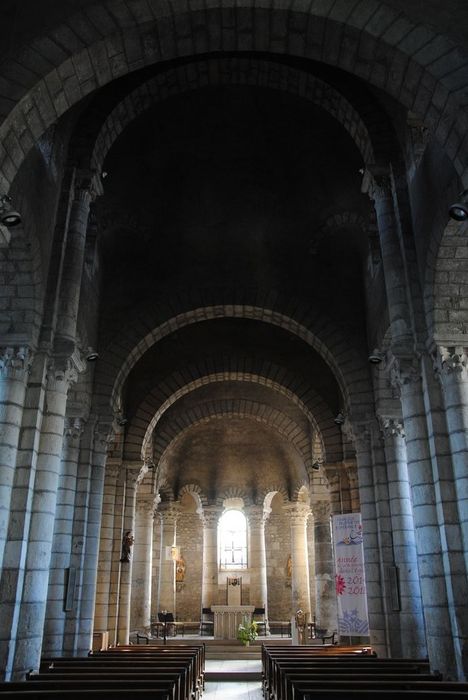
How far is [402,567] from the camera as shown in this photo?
1337 centimetres

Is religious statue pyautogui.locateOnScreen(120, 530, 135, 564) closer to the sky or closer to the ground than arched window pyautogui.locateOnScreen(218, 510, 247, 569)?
closer to the ground

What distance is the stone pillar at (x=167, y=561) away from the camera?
96.9 feet

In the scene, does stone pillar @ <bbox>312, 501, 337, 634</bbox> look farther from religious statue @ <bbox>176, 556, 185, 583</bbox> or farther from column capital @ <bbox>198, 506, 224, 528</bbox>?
religious statue @ <bbox>176, 556, 185, 583</bbox>

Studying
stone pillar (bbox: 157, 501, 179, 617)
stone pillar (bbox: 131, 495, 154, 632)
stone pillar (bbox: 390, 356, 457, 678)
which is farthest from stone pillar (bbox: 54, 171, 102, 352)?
stone pillar (bbox: 157, 501, 179, 617)

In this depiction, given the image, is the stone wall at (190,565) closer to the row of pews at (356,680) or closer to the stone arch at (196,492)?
the stone arch at (196,492)

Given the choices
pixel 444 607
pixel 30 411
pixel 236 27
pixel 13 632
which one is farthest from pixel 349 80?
pixel 13 632

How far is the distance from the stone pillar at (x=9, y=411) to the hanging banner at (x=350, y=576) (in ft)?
30.1

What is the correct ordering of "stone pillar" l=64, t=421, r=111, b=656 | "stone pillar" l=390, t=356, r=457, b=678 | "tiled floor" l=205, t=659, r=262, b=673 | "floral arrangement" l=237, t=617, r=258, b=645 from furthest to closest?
"floral arrangement" l=237, t=617, r=258, b=645
"tiled floor" l=205, t=659, r=262, b=673
"stone pillar" l=64, t=421, r=111, b=656
"stone pillar" l=390, t=356, r=457, b=678

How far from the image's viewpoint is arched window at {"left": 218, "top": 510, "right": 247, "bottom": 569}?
110 feet

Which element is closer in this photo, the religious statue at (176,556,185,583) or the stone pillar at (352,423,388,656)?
the stone pillar at (352,423,388,656)

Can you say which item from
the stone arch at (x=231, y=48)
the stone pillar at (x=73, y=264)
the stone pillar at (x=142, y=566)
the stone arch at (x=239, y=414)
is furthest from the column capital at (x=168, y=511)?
the stone arch at (x=231, y=48)

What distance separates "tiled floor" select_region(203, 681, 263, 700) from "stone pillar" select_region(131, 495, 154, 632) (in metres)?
6.96

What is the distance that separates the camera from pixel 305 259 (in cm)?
1767

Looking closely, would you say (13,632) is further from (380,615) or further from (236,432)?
(236,432)
